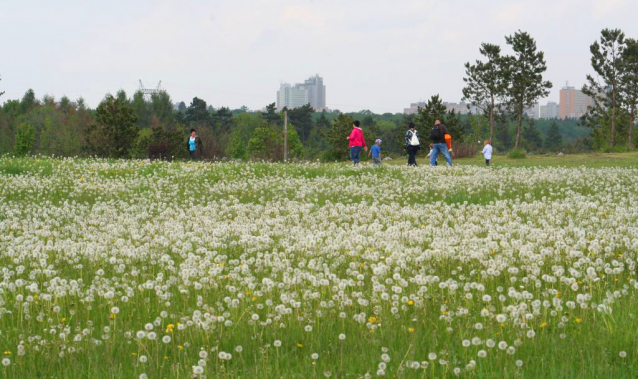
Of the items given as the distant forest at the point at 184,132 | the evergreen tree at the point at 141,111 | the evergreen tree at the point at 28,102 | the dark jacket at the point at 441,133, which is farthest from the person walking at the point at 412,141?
the evergreen tree at the point at 28,102

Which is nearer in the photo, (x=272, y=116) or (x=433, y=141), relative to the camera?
(x=433, y=141)

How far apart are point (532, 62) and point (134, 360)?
245ft

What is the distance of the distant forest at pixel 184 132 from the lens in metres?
70.6

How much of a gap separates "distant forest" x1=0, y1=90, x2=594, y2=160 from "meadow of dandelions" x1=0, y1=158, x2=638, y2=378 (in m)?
34.5

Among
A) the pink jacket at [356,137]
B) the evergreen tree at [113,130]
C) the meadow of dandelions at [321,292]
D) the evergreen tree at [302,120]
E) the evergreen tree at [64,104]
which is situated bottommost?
the meadow of dandelions at [321,292]

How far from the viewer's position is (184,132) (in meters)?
143

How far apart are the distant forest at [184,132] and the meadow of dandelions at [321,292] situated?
34516mm

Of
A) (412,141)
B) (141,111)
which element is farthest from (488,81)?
(141,111)

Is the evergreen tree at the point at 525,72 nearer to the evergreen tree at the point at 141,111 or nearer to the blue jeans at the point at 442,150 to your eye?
the blue jeans at the point at 442,150

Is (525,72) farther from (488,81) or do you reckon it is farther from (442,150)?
(442,150)

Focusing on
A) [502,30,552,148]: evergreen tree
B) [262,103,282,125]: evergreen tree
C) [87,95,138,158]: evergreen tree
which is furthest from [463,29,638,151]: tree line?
[262,103,282,125]: evergreen tree

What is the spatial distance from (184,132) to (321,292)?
139 m

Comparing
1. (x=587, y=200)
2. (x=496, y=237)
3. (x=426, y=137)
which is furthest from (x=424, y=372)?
(x=426, y=137)

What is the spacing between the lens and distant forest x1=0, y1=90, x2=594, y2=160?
7062 cm
